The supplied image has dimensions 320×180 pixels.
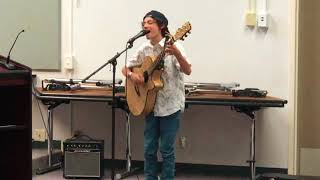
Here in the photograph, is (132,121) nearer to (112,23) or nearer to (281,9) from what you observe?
(112,23)

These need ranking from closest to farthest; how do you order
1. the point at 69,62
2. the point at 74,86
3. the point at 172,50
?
the point at 172,50
the point at 74,86
the point at 69,62

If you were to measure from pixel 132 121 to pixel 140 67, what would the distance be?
1.40 m

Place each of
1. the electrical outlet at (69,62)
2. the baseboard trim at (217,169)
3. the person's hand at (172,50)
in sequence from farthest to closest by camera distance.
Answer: the electrical outlet at (69,62) < the baseboard trim at (217,169) < the person's hand at (172,50)

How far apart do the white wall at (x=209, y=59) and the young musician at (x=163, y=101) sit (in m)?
1.17

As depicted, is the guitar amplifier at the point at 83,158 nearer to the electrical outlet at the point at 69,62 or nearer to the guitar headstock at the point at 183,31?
the electrical outlet at the point at 69,62

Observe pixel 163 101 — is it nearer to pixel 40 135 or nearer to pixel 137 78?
pixel 137 78

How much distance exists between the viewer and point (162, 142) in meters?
3.50

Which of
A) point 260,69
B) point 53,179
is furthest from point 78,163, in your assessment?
point 260,69

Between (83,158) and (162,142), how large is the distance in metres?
1.12

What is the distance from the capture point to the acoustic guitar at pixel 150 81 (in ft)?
10.9

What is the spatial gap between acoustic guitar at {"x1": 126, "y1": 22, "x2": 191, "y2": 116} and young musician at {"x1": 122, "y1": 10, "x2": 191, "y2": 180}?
0.04 m

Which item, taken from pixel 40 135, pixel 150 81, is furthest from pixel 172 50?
pixel 40 135

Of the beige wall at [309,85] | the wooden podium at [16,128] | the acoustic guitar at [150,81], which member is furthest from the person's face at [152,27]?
the beige wall at [309,85]

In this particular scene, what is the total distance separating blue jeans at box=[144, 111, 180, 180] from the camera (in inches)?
136
